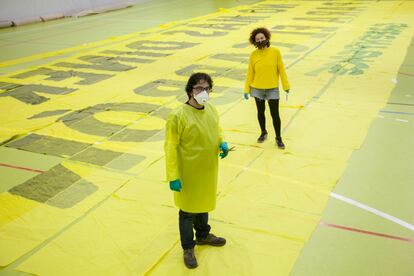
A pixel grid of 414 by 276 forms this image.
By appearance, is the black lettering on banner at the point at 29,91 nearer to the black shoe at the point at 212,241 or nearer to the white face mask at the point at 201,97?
the black shoe at the point at 212,241

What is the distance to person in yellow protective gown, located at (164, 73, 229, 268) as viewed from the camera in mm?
3080

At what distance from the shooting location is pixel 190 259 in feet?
11.2

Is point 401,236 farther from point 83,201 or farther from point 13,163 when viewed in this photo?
point 13,163

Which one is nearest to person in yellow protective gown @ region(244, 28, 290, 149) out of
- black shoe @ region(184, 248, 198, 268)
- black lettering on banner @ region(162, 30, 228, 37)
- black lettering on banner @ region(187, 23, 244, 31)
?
black shoe @ region(184, 248, 198, 268)

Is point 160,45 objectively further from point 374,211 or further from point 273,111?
point 374,211

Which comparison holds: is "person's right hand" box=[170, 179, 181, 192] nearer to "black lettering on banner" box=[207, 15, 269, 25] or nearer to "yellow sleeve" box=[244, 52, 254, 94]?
"yellow sleeve" box=[244, 52, 254, 94]

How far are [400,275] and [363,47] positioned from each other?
8.36m

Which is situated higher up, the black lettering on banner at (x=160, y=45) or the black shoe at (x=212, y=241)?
the black lettering on banner at (x=160, y=45)

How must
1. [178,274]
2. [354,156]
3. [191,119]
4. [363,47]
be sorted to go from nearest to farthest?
[191,119], [178,274], [354,156], [363,47]

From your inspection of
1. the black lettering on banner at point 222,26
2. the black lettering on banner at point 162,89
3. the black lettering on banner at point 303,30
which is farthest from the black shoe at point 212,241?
the black lettering on banner at point 222,26

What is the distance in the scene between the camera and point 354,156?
17.2ft

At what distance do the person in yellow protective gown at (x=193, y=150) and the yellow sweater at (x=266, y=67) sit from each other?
6.61 feet

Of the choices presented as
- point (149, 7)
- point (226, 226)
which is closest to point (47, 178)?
point (226, 226)

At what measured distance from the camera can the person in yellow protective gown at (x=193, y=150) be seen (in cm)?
308
